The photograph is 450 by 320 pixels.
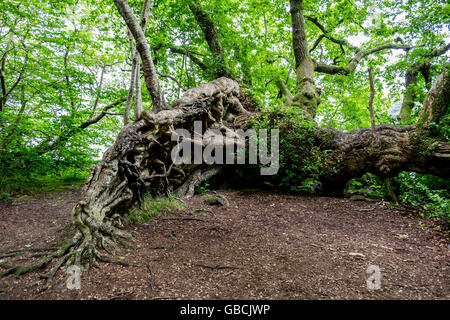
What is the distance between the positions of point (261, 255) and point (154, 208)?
236 cm

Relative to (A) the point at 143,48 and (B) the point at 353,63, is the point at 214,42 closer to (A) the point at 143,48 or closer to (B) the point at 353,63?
(A) the point at 143,48

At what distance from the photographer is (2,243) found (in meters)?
3.14

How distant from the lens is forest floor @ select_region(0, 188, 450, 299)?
2.09 meters

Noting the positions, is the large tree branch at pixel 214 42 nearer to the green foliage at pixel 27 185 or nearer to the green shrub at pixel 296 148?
the green shrub at pixel 296 148

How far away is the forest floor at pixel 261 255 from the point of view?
2.09 metres

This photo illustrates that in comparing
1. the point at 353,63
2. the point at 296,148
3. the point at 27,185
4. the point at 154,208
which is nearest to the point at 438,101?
the point at 296,148

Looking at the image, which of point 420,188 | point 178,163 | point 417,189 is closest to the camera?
point 420,188

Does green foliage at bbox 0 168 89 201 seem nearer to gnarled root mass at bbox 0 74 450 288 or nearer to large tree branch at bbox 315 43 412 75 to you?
gnarled root mass at bbox 0 74 450 288

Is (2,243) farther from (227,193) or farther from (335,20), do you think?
(335,20)

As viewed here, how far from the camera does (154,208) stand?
13.9 ft

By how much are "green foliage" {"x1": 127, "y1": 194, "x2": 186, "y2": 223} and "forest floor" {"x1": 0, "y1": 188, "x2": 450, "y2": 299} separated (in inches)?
7.9

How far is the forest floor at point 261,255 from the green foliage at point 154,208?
0.20 meters

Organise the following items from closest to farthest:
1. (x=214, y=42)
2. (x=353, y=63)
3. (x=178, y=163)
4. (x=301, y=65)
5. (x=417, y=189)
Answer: (x=417, y=189) < (x=178, y=163) < (x=214, y=42) < (x=301, y=65) < (x=353, y=63)
